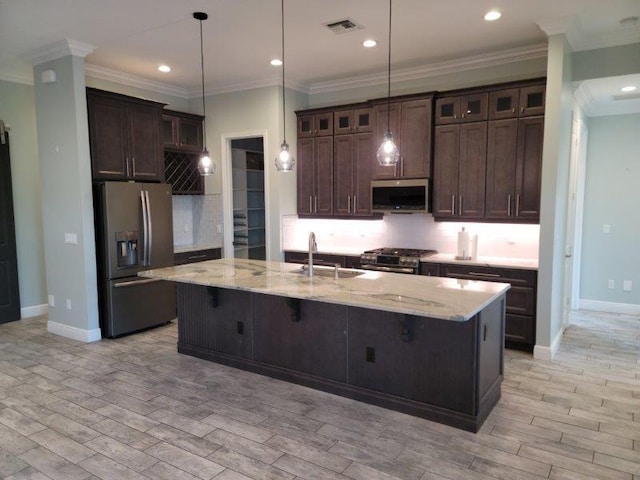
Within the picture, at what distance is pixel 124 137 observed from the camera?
16.6ft

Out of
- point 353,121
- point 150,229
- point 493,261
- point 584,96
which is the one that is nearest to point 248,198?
point 150,229

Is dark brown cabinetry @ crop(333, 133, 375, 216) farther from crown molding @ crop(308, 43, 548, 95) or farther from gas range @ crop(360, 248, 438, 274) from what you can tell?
crown molding @ crop(308, 43, 548, 95)

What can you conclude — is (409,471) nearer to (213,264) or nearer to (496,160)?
(213,264)

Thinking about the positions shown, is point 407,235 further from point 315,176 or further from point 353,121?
point 353,121

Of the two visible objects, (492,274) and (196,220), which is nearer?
(492,274)

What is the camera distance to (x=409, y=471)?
2531 mm

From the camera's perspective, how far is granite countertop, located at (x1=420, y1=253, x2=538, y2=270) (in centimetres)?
451

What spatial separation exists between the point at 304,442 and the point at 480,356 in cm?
129

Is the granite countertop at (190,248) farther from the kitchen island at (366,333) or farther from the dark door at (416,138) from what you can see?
the dark door at (416,138)

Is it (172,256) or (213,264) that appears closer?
(213,264)

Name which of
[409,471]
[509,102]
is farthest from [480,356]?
[509,102]

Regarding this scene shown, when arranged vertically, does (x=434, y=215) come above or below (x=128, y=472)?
above

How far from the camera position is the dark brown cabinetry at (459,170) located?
16.1ft

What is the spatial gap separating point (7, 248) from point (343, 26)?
4936mm
